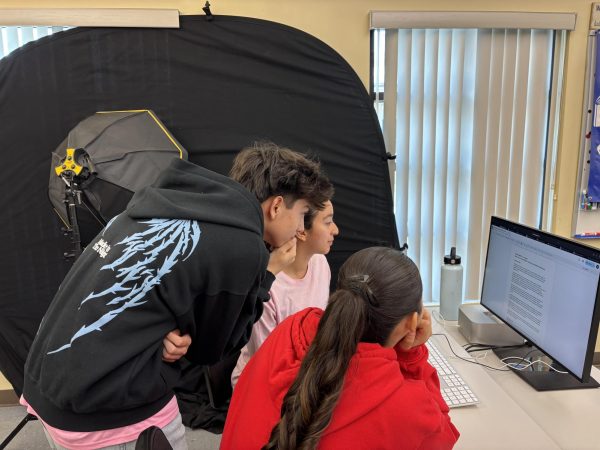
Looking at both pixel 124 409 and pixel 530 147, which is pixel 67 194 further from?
pixel 530 147

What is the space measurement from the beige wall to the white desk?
150 centimetres

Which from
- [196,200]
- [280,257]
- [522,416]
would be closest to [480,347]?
[522,416]

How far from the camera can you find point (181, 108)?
204cm

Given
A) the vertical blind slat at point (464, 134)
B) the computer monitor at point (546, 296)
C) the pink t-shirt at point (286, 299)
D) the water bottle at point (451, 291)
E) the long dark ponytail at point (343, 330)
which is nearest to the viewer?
the long dark ponytail at point (343, 330)

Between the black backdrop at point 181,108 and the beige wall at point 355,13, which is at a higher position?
the beige wall at point 355,13

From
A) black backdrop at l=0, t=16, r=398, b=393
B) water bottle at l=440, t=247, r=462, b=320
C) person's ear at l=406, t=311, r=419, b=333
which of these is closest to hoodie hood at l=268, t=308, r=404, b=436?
person's ear at l=406, t=311, r=419, b=333

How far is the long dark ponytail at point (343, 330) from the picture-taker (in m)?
0.76

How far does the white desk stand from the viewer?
1.02 m

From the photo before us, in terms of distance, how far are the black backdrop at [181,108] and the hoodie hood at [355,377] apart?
1.34 metres

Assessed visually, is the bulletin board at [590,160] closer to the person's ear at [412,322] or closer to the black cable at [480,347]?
the black cable at [480,347]

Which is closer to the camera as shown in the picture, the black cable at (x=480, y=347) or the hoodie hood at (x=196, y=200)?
the hoodie hood at (x=196, y=200)

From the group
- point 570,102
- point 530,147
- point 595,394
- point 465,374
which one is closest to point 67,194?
point 465,374

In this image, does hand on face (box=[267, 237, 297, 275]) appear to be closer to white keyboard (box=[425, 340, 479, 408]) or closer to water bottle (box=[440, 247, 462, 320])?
white keyboard (box=[425, 340, 479, 408])

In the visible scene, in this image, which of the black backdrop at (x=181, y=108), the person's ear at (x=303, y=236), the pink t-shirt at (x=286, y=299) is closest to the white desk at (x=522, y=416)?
the pink t-shirt at (x=286, y=299)
